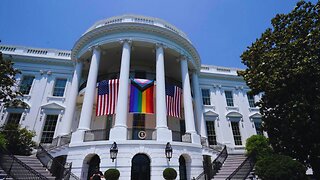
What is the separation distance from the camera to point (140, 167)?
1154 centimetres

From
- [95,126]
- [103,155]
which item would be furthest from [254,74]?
[95,126]

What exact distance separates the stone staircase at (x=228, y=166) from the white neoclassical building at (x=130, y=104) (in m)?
1.22

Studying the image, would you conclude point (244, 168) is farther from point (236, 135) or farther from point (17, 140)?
point (17, 140)

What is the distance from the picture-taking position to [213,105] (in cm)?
2153

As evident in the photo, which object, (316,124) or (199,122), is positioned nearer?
(316,124)

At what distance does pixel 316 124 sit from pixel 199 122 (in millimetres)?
9037

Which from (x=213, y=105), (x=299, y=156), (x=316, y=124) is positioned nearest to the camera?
(x=316, y=124)

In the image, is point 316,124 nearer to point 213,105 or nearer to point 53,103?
point 213,105

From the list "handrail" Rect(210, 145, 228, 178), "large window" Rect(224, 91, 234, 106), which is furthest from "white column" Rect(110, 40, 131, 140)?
"large window" Rect(224, 91, 234, 106)

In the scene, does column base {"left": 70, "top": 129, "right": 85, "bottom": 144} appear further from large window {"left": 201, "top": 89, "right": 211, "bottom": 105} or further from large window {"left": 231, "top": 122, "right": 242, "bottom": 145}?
large window {"left": 231, "top": 122, "right": 242, "bottom": 145}

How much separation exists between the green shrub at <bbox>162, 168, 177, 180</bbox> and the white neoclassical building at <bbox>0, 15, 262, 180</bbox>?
0.60 meters

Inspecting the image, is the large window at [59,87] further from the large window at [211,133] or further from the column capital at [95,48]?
the large window at [211,133]

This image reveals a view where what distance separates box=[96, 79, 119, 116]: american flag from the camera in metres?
13.7

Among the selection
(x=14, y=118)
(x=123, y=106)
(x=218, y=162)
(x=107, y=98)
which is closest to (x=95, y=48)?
(x=107, y=98)
